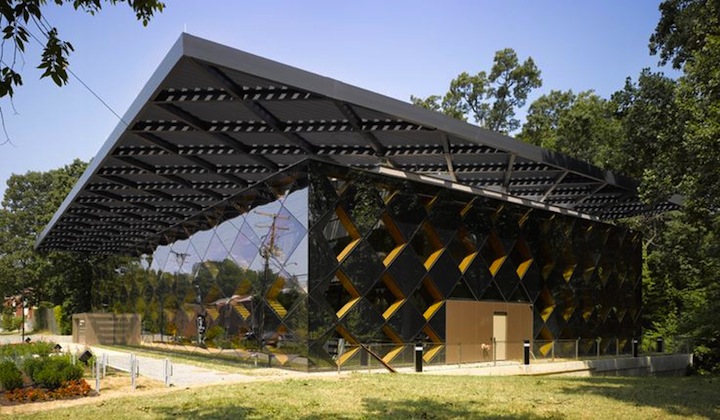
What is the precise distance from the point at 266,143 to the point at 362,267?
4452 millimetres

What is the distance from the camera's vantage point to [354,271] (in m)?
17.7

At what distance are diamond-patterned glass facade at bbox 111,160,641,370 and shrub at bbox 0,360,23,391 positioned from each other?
6710 millimetres

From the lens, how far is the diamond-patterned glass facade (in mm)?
17172

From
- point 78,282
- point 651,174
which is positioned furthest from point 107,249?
point 651,174

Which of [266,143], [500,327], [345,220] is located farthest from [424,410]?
[500,327]

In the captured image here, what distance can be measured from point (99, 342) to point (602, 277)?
26481mm

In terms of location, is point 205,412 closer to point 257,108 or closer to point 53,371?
point 53,371

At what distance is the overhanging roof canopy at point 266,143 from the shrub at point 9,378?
605 cm

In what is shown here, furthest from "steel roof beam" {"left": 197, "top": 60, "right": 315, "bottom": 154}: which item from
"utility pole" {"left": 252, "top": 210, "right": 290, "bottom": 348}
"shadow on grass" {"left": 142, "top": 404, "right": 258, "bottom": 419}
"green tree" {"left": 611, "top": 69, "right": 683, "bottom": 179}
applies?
"green tree" {"left": 611, "top": 69, "right": 683, "bottom": 179}

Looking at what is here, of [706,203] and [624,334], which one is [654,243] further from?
[706,203]

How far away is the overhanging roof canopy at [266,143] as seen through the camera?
43.2ft

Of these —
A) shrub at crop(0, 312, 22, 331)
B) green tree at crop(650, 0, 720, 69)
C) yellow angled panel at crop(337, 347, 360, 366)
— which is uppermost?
green tree at crop(650, 0, 720, 69)

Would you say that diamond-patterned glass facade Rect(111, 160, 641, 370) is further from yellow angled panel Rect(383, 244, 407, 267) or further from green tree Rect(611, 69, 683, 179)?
green tree Rect(611, 69, 683, 179)

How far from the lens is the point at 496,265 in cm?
2195
